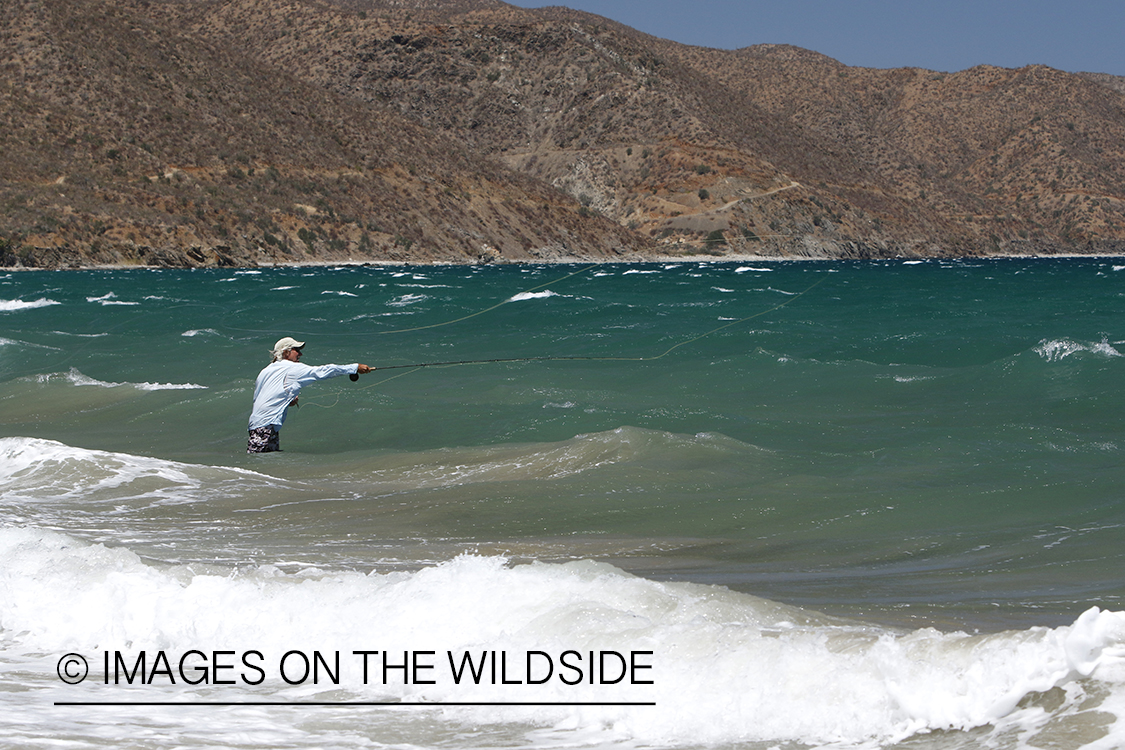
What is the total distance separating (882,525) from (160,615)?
5038 mm

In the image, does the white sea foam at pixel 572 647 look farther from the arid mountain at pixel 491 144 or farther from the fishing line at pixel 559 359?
the arid mountain at pixel 491 144

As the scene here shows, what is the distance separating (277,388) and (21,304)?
2703cm

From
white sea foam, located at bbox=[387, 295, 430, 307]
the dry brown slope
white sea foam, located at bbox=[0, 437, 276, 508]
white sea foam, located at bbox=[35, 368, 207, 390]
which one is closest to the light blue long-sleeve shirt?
white sea foam, located at bbox=[0, 437, 276, 508]

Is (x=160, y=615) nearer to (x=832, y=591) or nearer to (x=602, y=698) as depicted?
(x=602, y=698)

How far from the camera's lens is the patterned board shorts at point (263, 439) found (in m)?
11.5

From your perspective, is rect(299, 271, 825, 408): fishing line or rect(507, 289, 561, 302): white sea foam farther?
rect(507, 289, 561, 302): white sea foam

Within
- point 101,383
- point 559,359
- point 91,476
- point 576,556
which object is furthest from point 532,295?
point 576,556

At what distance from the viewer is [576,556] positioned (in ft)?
23.0

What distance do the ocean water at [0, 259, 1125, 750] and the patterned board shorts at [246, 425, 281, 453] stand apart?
6.6 inches

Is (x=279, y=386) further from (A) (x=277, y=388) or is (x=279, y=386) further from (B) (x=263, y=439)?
(B) (x=263, y=439)

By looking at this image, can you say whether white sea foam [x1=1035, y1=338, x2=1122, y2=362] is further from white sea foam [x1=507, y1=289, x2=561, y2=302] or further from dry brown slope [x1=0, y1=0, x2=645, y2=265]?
dry brown slope [x1=0, y1=0, x2=645, y2=265]

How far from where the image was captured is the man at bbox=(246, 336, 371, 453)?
35.0 feet

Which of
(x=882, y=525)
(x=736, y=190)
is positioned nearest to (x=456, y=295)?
(x=882, y=525)

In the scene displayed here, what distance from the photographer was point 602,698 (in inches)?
163
